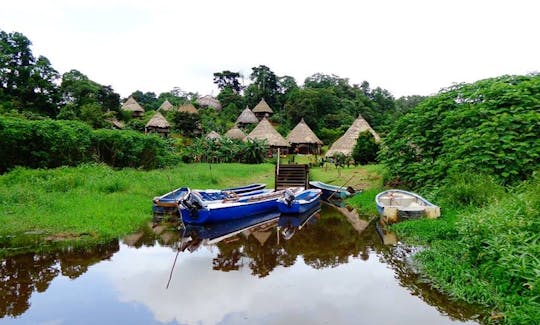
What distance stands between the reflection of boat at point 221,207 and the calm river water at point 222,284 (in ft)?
3.11

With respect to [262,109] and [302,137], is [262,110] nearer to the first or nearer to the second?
[262,109]

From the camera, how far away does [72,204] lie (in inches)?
428

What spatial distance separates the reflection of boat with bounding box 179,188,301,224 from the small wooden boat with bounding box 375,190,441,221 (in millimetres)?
3875

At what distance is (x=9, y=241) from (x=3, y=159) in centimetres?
696

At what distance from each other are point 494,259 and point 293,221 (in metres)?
7.18

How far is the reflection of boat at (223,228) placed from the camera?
10.4 metres

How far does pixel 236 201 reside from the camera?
1258 centimetres

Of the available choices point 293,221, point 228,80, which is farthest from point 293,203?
point 228,80

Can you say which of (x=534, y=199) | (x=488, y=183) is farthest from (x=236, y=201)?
(x=534, y=199)

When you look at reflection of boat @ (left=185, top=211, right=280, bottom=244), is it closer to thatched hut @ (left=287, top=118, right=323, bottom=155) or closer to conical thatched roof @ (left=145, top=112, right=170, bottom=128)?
thatched hut @ (left=287, top=118, right=323, bottom=155)

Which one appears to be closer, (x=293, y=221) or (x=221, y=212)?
(x=221, y=212)

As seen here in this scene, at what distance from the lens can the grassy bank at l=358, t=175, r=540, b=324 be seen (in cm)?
512

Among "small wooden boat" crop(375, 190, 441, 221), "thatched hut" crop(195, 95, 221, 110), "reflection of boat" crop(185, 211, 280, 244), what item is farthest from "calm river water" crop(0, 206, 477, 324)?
"thatched hut" crop(195, 95, 221, 110)

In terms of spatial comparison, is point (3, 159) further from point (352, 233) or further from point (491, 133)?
point (491, 133)
